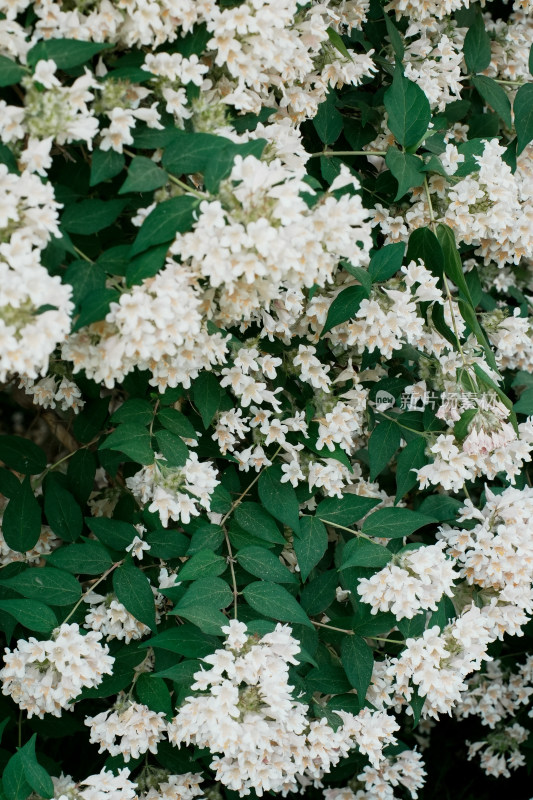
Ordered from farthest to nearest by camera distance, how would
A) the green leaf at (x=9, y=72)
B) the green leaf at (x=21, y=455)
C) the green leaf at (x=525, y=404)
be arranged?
the green leaf at (x=525, y=404) → the green leaf at (x=21, y=455) → the green leaf at (x=9, y=72)

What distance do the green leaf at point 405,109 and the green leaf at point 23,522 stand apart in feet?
4.00

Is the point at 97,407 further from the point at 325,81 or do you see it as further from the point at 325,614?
the point at 325,81

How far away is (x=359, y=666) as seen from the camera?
6.52ft

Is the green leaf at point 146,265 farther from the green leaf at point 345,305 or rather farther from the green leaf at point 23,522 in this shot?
the green leaf at point 23,522

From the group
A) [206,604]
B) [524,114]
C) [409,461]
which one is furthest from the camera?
[524,114]

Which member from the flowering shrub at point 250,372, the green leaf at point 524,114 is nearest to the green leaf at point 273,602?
the flowering shrub at point 250,372

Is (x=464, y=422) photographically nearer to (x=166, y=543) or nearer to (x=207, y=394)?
(x=207, y=394)

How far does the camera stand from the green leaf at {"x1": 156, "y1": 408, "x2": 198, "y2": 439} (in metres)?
1.88

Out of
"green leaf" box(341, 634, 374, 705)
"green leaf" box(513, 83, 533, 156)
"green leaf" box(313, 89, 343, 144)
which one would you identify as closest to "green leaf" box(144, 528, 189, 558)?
"green leaf" box(341, 634, 374, 705)

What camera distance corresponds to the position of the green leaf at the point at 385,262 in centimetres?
193

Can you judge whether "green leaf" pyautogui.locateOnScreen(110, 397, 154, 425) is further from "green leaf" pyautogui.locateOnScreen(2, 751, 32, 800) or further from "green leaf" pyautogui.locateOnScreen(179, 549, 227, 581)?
"green leaf" pyautogui.locateOnScreen(2, 751, 32, 800)

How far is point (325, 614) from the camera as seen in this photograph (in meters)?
2.22

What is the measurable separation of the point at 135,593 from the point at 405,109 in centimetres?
127

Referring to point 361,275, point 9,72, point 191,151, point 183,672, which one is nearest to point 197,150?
point 191,151
